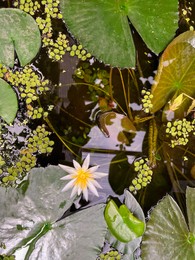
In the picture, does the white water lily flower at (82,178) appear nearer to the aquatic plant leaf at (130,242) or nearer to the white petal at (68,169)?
the white petal at (68,169)

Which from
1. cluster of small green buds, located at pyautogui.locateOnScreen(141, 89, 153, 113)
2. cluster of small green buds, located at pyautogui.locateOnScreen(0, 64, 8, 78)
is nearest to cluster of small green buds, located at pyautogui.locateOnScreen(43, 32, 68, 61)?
cluster of small green buds, located at pyautogui.locateOnScreen(0, 64, 8, 78)

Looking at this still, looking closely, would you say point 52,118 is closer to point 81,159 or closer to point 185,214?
point 81,159

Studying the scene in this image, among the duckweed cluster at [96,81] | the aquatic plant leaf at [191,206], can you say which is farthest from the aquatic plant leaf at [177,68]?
the aquatic plant leaf at [191,206]

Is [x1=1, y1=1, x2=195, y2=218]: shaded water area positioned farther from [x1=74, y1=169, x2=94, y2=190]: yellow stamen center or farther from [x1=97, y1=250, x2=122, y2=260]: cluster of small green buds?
[x1=97, y1=250, x2=122, y2=260]: cluster of small green buds

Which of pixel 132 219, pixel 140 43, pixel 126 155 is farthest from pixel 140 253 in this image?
pixel 140 43

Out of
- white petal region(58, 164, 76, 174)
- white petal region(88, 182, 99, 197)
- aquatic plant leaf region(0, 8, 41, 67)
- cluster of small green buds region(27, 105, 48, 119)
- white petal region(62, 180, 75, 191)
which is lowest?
white petal region(88, 182, 99, 197)

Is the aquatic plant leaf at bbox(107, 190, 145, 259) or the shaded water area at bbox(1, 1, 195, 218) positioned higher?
the shaded water area at bbox(1, 1, 195, 218)

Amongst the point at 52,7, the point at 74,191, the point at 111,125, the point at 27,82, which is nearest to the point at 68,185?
the point at 74,191

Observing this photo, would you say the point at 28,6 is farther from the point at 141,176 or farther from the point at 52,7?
the point at 141,176
